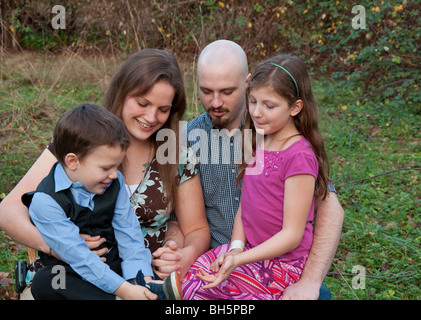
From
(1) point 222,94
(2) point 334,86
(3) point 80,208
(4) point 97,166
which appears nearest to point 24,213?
(3) point 80,208

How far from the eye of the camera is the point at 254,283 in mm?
2318

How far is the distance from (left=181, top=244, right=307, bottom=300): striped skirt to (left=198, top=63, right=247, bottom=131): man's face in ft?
2.90

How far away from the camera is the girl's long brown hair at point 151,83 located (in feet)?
8.00

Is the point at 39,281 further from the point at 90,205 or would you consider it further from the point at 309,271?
the point at 309,271

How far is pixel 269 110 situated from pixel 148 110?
611 millimetres

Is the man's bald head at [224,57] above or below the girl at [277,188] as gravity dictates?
above

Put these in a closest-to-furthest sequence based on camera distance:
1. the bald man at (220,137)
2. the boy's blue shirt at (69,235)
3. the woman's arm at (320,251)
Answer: the boy's blue shirt at (69,235)
the woman's arm at (320,251)
the bald man at (220,137)

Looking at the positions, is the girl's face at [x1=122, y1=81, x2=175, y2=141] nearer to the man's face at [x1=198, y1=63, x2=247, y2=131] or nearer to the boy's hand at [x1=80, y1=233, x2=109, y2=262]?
the man's face at [x1=198, y1=63, x2=247, y2=131]

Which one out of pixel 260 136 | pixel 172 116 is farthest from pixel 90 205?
pixel 260 136

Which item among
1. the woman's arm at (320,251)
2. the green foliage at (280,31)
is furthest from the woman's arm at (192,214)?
the green foliage at (280,31)

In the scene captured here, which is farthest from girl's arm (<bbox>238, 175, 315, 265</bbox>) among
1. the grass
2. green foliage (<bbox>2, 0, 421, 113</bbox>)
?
green foliage (<bbox>2, 0, 421, 113</bbox>)

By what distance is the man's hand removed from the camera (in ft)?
7.86

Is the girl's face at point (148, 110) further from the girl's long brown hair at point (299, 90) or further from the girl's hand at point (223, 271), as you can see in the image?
the girl's hand at point (223, 271)

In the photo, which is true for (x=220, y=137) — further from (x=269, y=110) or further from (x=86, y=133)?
(x=86, y=133)
